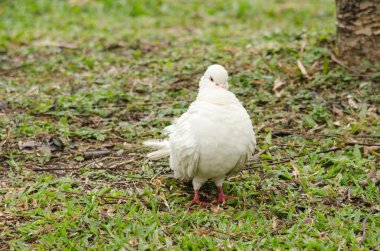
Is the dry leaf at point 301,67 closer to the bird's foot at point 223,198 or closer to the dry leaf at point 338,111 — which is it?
A: the dry leaf at point 338,111

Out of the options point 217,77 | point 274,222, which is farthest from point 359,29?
point 274,222

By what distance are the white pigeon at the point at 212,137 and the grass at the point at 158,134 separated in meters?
0.34

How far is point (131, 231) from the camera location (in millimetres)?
4441

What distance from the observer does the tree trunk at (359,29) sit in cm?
687

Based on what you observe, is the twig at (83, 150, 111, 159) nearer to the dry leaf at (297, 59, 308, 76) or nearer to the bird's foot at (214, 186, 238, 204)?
the bird's foot at (214, 186, 238, 204)

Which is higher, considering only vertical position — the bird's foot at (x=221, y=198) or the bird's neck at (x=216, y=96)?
the bird's neck at (x=216, y=96)

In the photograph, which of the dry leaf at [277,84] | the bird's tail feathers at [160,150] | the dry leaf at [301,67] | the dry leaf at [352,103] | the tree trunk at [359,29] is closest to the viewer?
the bird's tail feathers at [160,150]

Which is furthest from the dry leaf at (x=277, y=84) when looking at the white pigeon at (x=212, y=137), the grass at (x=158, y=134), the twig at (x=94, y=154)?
the white pigeon at (x=212, y=137)

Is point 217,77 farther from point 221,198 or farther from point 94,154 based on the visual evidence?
point 94,154

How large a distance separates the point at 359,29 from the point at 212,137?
314cm

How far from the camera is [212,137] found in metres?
4.52

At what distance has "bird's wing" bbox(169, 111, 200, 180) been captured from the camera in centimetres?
461

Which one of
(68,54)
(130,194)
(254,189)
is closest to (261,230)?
(254,189)

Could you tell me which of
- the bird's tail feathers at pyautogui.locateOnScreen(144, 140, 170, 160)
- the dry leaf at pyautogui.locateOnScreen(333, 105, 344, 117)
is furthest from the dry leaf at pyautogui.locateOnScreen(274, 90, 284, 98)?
the bird's tail feathers at pyautogui.locateOnScreen(144, 140, 170, 160)
